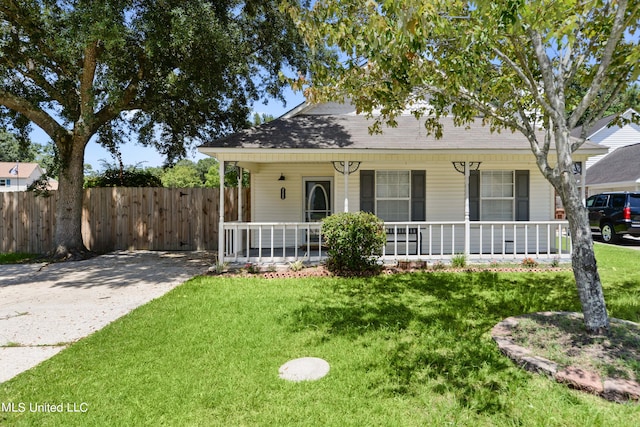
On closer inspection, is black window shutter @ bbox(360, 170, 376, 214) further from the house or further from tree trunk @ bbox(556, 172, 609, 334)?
tree trunk @ bbox(556, 172, 609, 334)

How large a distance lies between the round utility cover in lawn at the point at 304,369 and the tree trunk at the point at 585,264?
118 inches

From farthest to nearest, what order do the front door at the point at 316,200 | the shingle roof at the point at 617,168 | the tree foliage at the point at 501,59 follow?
1. the shingle roof at the point at 617,168
2. the front door at the point at 316,200
3. the tree foliage at the point at 501,59

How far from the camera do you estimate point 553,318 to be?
439 cm

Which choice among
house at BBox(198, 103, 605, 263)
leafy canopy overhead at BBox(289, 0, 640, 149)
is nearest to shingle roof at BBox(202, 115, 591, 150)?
house at BBox(198, 103, 605, 263)

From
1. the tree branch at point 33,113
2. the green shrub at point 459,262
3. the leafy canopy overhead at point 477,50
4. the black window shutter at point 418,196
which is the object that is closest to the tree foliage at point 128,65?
the tree branch at point 33,113

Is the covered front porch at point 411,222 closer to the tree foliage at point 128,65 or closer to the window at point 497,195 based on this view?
the window at point 497,195

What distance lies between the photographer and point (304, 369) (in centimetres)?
337

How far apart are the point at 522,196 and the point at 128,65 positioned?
11383 millimetres

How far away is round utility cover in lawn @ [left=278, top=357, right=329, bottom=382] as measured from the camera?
322cm

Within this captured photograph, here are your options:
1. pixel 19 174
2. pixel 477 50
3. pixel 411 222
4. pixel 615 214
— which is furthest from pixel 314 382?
pixel 19 174

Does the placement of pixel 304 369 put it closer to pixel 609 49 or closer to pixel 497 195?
pixel 609 49

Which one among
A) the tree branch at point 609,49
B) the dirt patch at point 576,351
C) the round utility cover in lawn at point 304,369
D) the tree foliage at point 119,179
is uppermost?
the tree branch at point 609,49

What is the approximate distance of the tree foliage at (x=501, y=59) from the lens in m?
3.51

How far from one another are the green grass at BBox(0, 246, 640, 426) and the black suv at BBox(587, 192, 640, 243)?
923 cm
